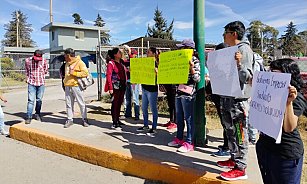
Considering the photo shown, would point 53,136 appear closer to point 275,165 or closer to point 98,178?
point 98,178

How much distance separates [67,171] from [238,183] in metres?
2.59

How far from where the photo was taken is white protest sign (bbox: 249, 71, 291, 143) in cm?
206

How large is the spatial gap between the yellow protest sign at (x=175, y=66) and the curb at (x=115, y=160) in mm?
1293


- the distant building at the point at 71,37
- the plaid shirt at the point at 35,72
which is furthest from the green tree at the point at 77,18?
the plaid shirt at the point at 35,72

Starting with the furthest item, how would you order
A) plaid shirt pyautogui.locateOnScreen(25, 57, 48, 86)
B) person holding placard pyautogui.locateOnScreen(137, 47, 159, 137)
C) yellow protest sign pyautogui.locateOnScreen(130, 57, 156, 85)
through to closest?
plaid shirt pyautogui.locateOnScreen(25, 57, 48, 86) → person holding placard pyautogui.locateOnScreen(137, 47, 159, 137) → yellow protest sign pyautogui.locateOnScreen(130, 57, 156, 85)

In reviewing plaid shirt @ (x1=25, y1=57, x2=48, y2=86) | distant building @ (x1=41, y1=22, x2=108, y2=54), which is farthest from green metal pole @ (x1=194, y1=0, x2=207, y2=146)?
distant building @ (x1=41, y1=22, x2=108, y2=54)

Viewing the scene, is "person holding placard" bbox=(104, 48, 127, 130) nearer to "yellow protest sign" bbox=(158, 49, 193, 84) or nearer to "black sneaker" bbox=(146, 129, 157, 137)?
"black sneaker" bbox=(146, 129, 157, 137)

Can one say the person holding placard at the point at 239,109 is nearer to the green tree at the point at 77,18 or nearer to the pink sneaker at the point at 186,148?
the pink sneaker at the point at 186,148

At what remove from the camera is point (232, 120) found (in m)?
3.34

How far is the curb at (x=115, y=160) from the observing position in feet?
11.6

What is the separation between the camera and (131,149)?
4555 mm

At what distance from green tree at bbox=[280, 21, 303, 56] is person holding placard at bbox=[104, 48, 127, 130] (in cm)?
5680

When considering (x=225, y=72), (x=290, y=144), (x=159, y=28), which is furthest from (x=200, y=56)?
(x=159, y=28)

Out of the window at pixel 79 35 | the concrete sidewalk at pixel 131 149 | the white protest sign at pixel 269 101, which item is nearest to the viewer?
the white protest sign at pixel 269 101
